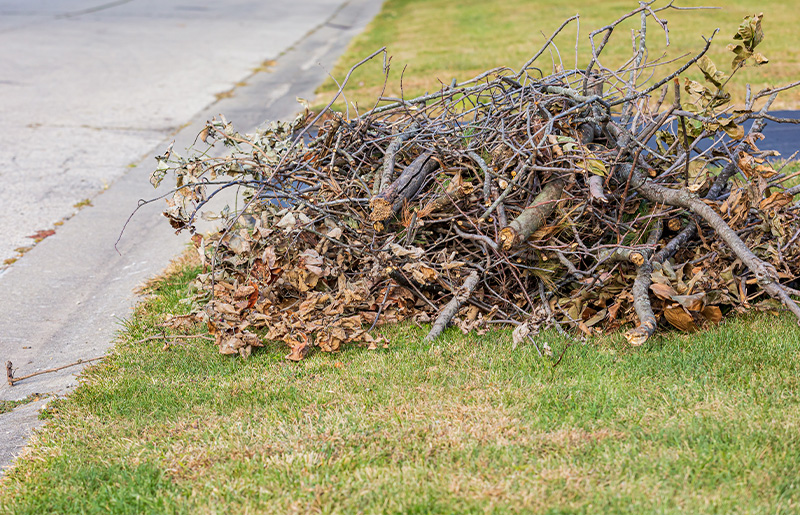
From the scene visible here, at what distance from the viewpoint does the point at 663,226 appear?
13.9 feet

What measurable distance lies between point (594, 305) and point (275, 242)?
1850 mm

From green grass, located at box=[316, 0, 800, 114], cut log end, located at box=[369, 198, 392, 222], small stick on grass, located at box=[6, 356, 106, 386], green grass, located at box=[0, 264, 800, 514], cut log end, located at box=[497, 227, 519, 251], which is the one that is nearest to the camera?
green grass, located at box=[0, 264, 800, 514]

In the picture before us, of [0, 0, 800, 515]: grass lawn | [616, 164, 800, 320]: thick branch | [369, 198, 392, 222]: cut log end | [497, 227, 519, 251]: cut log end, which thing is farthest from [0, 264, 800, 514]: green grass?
[369, 198, 392, 222]: cut log end

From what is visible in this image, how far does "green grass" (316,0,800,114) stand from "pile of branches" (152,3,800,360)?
117 inches

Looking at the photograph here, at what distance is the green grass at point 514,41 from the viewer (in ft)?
34.6

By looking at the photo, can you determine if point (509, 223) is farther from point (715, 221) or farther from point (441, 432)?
point (441, 432)

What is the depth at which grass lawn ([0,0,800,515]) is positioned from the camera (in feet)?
8.78

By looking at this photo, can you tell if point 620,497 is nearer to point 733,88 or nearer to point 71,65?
point 733,88

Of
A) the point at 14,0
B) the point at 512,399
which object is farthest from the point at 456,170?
the point at 14,0

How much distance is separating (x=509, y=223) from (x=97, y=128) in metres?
6.63

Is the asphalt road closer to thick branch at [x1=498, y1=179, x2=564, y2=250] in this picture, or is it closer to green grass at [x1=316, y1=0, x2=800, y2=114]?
green grass at [x1=316, y1=0, x2=800, y2=114]

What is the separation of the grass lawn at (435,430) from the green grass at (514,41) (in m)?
4.12

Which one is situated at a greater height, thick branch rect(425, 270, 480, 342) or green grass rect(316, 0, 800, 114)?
thick branch rect(425, 270, 480, 342)

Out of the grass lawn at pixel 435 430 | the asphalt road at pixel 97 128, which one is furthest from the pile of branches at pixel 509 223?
the asphalt road at pixel 97 128
